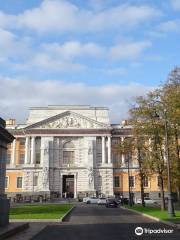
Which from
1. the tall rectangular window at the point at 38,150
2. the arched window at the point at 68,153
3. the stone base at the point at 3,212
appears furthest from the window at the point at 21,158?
the stone base at the point at 3,212

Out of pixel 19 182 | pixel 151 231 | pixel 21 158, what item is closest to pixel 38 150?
pixel 21 158

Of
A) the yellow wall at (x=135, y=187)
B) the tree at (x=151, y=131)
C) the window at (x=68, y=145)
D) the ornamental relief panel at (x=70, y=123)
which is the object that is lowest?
the yellow wall at (x=135, y=187)

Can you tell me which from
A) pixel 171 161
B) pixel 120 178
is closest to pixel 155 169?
pixel 171 161

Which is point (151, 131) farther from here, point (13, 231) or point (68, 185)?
point (68, 185)

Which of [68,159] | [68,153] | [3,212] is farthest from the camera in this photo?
[68,153]

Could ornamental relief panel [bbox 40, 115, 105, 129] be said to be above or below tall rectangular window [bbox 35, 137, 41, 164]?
above

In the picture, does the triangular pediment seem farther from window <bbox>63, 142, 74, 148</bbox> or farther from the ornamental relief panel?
window <bbox>63, 142, 74, 148</bbox>

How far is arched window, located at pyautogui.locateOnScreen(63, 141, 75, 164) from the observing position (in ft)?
327

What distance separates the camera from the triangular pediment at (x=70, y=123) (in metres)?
99.0

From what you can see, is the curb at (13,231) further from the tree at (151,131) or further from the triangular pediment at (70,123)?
the triangular pediment at (70,123)

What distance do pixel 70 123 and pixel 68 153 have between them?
7.72 m

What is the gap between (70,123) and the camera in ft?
326

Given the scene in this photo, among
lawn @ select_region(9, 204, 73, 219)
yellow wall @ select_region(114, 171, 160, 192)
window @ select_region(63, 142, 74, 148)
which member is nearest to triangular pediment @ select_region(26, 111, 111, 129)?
window @ select_region(63, 142, 74, 148)

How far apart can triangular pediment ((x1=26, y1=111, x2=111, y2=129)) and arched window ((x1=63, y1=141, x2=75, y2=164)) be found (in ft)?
15.4
